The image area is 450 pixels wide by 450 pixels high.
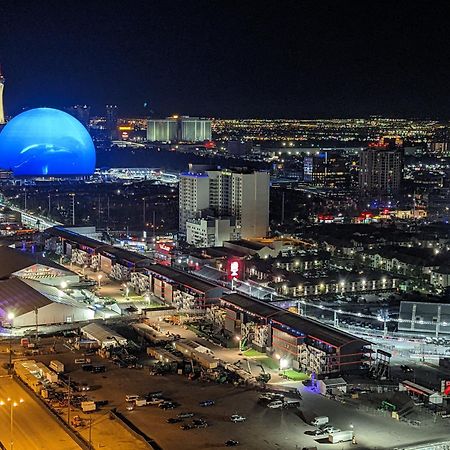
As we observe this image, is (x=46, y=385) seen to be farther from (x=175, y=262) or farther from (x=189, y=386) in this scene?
(x=175, y=262)

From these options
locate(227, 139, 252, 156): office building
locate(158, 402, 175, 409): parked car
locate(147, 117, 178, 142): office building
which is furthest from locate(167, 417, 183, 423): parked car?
locate(147, 117, 178, 142): office building

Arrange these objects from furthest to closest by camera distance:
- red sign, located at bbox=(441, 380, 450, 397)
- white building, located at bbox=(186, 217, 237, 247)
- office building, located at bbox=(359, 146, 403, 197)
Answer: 1. office building, located at bbox=(359, 146, 403, 197)
2. white building, located at bbox=(186, 217, 237, 247)
3. red sign, located at bbox=(441, 380, 450, 397)

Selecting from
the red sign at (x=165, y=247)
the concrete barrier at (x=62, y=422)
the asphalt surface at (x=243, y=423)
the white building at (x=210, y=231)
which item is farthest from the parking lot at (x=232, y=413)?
the white building at (x=210, y=231)

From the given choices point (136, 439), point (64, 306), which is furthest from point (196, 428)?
point (64, 306)

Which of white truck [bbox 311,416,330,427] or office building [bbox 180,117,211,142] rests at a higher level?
office building [bbox 180,117,211,142]

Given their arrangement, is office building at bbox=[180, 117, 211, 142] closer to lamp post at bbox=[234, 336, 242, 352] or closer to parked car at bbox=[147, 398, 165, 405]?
lamp post at bbox=[234, 336, 242, 352]

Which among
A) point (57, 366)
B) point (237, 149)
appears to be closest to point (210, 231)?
point (57, 366)

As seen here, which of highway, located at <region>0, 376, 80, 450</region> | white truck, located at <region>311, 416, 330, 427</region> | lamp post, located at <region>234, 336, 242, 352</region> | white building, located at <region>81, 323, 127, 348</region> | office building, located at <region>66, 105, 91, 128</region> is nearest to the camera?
highway, located at <region>0, 376, 80, 450</region>
